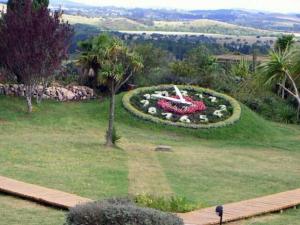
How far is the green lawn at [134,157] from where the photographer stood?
12.5 meters

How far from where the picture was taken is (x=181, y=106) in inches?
1037

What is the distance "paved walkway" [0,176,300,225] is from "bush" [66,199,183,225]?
2.35 meters

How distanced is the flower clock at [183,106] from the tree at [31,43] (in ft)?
12.2

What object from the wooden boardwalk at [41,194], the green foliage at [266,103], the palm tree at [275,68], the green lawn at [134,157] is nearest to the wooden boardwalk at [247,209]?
the green lawn at [134,157]

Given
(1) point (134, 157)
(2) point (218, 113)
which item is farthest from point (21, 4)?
(1) point (134, 157)

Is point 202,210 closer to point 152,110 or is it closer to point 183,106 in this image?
point 152,110

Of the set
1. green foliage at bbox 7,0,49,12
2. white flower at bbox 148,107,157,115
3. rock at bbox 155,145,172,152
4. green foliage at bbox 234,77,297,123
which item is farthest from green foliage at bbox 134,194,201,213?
green foliage at bbox 234,77,297,123

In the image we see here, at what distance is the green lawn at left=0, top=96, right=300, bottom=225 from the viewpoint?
12.5 meters

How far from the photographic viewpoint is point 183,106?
26.3m

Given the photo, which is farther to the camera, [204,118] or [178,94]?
[178,94]

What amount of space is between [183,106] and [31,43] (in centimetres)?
656

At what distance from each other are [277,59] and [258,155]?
2956 millimetres

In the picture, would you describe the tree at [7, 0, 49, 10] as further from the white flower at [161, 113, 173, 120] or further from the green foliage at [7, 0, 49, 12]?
the white flower at [161, 113, 173, 120]

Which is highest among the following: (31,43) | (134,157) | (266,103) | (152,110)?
(31,43)
